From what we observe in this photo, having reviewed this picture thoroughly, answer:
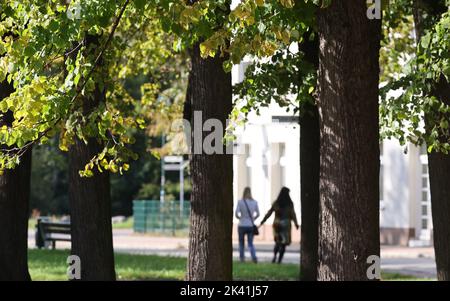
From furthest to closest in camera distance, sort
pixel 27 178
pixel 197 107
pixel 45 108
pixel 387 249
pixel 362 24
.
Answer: pixel 387 249 < pixel 27 178 < pixel 197 107 < pixel 45 108 < pixel 362 24

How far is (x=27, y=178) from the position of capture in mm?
16578

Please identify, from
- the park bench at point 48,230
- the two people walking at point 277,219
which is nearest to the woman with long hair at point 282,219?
the two people walking at point 277,219

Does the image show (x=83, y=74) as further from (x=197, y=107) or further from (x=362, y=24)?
(x=362, y=24)

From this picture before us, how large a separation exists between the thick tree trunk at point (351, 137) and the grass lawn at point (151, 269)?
11.3 m

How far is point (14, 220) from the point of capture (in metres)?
16.5

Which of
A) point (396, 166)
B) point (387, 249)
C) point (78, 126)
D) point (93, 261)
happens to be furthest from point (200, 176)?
point (396, 166)

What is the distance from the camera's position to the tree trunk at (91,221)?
16469 mm

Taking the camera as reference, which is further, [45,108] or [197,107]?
[197,107]

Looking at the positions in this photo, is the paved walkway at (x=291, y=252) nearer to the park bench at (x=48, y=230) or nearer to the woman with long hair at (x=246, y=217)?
the woman with long hair at (x=246, y=217)

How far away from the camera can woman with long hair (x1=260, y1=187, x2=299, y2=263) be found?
2811cm

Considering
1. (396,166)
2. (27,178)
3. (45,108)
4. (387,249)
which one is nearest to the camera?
(45,108)

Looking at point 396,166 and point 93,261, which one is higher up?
point 396,166

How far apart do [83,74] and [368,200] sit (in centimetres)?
322
